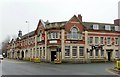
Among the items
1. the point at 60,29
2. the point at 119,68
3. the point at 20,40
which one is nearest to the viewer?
the point at 119,68

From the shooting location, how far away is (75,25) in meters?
54.5

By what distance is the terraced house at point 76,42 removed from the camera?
52750 millimetres

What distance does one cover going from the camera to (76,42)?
53.5m

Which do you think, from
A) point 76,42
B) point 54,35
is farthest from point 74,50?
point 54,35

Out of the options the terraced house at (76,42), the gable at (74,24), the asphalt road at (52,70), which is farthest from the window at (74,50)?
the asphalt road at (52,70)

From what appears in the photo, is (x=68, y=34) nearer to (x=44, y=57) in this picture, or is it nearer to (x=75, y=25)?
(x=75, y=25)

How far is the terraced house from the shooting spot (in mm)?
52750

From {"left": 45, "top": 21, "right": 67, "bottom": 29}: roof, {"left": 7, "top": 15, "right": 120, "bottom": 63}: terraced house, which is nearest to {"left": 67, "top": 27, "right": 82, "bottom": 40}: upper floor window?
{"left": 7, "top": 15, "right": 120, "bottom": 63}: terraced house

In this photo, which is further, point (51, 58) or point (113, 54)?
point (113, 54)

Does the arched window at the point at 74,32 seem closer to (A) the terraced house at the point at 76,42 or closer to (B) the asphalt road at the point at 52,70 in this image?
(A) the terraced house at the point at 76,42

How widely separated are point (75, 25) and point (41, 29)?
31.7 ft

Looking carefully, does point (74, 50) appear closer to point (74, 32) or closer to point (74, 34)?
point (74, 34)

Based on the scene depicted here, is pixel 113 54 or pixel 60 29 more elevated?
pixel 60 29

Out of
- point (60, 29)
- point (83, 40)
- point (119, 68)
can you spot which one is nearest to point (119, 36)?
point (83, 40)
